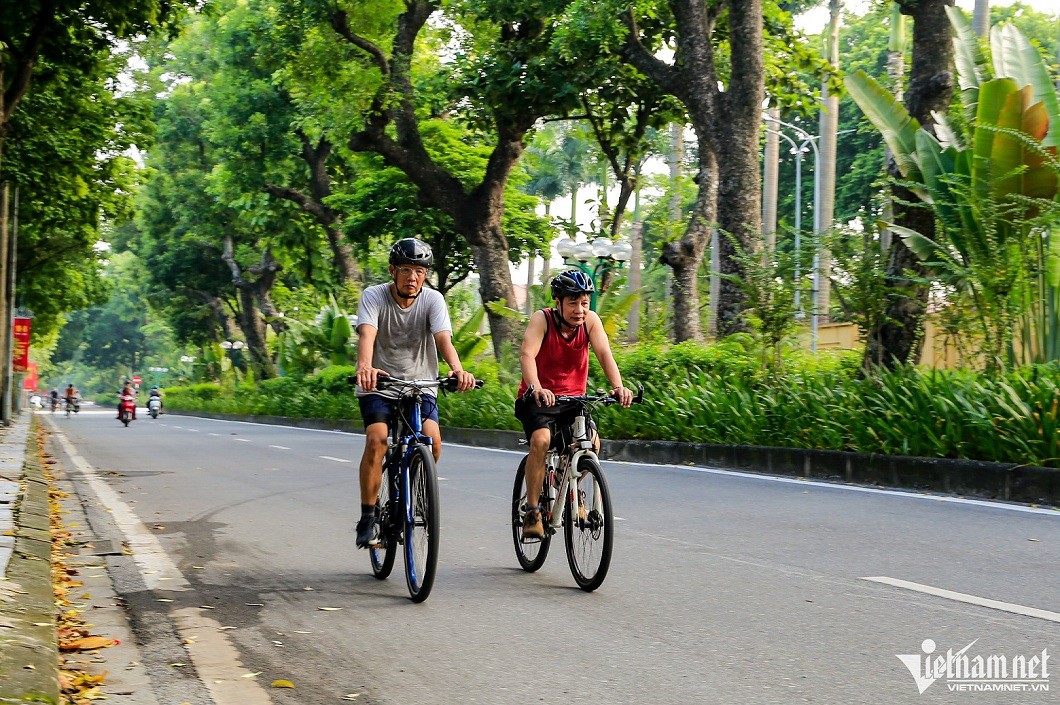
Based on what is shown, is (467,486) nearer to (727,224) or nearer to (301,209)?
(727,224)

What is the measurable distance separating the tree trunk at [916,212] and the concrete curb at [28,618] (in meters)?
10.0

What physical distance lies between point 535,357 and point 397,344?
2.48 feet

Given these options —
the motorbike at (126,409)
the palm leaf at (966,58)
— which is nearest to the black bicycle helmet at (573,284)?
the palm leaf at (966,58)

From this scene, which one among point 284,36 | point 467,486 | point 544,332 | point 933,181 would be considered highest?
point 284,36

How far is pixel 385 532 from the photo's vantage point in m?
7.32

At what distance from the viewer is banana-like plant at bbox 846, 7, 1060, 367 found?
13.9 meters

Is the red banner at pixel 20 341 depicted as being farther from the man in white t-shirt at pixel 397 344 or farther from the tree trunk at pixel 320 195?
the man in white t-shirt at pixel 397 344

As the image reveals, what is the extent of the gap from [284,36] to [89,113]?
741cm

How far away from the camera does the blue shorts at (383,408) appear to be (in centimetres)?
724

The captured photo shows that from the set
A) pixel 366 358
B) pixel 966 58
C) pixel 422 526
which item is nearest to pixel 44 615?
pixel 422 526

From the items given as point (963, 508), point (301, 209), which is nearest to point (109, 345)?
point (301, 209)

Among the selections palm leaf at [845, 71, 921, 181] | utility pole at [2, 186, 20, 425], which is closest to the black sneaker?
palm leaf at [845, 71, 921, 181]

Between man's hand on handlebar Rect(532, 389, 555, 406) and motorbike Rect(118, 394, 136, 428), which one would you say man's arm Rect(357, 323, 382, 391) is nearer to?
man's hand on handlebar Rect(532, 389, 555, 406)

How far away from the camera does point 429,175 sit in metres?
28.5
